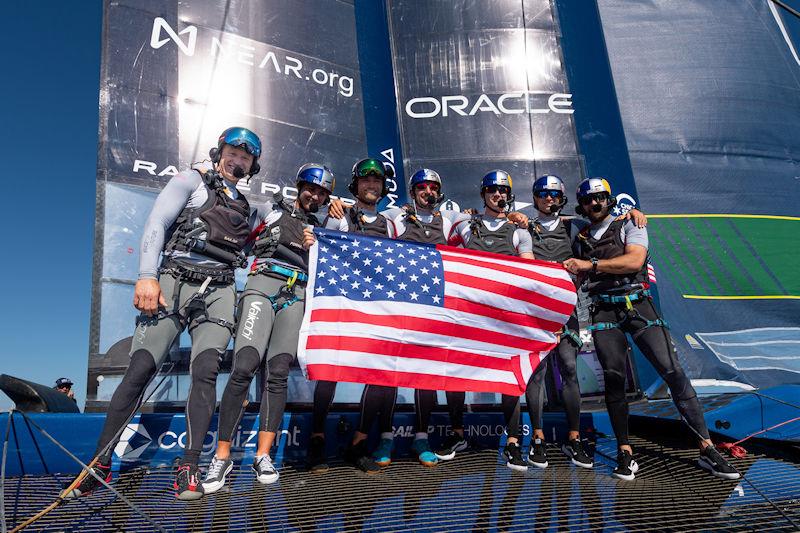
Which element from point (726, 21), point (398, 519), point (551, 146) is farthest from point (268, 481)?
point (726, 21)

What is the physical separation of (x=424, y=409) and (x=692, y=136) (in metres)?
7.74

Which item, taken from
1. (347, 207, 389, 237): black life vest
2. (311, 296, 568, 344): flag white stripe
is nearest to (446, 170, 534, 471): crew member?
(311, 296, 568, 344): flag white stripe

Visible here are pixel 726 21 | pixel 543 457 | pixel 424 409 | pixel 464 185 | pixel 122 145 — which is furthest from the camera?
pixel 726 21

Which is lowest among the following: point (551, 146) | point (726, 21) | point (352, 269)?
A: point (352, 269)

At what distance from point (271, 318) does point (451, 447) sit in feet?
6.28

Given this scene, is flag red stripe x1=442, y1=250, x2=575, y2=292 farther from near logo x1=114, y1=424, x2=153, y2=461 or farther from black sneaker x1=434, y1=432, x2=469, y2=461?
near logo x1=114, y1=424, x2=153, y2=461

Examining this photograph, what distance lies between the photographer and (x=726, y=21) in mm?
9398

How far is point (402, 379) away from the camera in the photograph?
3.72 m

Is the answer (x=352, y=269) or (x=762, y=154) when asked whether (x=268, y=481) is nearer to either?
(x=352, y=269)

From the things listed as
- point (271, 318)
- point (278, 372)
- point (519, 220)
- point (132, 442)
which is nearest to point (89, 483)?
point (132, 442)

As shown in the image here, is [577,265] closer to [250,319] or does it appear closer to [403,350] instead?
[403,350]

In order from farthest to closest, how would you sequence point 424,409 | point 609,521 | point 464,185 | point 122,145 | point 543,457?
point 464,185, point 122,145, point 424,409, point 543,457, point 609,521

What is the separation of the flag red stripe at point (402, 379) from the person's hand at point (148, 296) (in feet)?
3.56

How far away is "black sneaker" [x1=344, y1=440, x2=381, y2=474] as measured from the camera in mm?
3643
